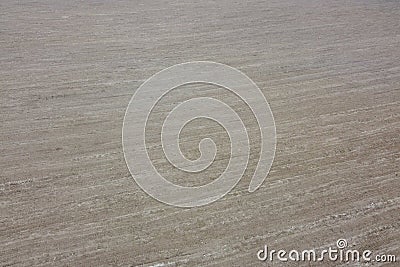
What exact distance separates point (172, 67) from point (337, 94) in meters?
0.90

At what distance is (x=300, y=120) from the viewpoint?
7.89 ft

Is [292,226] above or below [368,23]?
above

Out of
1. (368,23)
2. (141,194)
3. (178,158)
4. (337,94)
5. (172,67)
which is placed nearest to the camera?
(141,194)

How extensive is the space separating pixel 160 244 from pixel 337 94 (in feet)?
4.67

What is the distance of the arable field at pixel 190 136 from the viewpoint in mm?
1663

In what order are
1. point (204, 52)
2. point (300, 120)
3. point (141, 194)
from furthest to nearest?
point (204, 52) < point (300, 120) < point (141, 194)

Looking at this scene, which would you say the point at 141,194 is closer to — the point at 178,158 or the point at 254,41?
the point at 178,158

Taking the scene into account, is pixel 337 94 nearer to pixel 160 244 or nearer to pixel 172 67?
pixel 172 67

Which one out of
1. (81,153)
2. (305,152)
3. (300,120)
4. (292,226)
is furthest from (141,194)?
(300,120)

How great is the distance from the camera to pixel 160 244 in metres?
1.64

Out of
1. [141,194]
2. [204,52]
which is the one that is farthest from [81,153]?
[204,52]

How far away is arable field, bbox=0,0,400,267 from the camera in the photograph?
166 centimetres

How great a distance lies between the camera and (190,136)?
224 centimetres

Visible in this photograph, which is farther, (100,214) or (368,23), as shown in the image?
(368,23)
